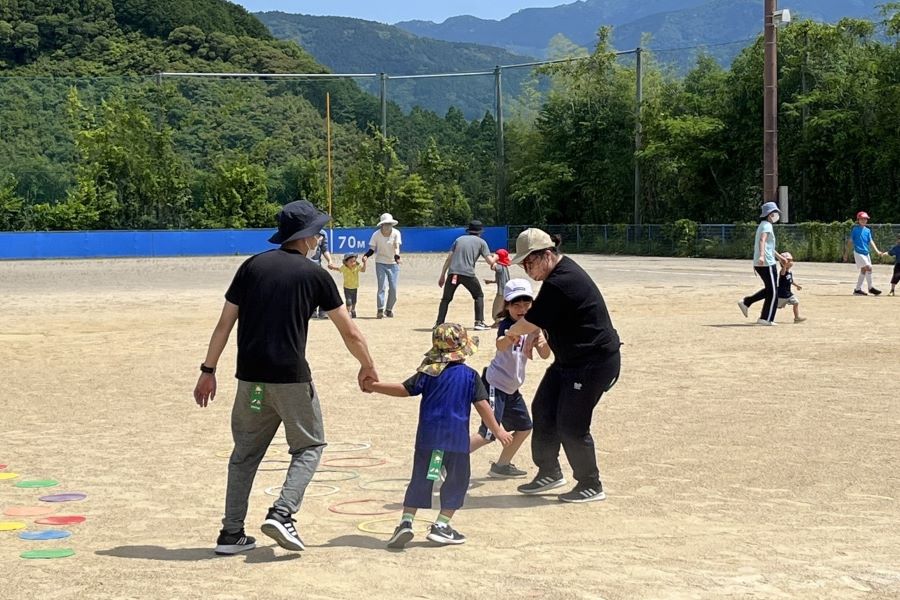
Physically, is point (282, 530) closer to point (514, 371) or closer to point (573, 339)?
point (573, 339)

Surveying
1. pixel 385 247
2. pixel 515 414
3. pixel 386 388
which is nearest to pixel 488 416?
pixel 386 388

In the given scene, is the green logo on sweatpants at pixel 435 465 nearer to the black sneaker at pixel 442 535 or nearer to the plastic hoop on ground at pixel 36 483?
the black sneaker at pixel 442 535

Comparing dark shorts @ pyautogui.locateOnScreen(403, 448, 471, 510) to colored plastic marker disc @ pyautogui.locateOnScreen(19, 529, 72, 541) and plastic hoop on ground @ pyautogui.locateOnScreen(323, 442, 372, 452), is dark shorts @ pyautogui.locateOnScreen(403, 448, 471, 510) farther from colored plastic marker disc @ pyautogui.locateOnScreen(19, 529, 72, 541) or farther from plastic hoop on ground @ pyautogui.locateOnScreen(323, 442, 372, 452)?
plastic hoop on ground @ pyautogui.locateOnScreen(323, 442, 372, 452)

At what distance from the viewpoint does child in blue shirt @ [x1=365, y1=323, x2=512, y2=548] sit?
688 centimetres

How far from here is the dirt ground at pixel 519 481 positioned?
242 inches

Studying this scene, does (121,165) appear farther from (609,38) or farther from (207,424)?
(207,424)

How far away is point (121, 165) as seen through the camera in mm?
69500

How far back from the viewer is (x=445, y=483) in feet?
22.8

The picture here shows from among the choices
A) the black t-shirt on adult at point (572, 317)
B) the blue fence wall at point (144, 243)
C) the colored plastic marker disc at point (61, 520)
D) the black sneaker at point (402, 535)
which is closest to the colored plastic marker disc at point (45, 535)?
the colored plastic marker disc at point (61, 520)

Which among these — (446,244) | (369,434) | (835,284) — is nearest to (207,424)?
(369,434)

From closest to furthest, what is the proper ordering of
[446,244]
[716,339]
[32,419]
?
[32,419] < [716,339] < [446,244]

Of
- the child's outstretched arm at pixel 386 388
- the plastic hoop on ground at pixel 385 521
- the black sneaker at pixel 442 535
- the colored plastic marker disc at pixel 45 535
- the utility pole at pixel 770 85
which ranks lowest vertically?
the plastic hoop on ground at pixel 385 521

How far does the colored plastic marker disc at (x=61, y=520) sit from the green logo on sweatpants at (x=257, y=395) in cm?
160

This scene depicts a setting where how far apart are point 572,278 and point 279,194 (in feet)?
232
